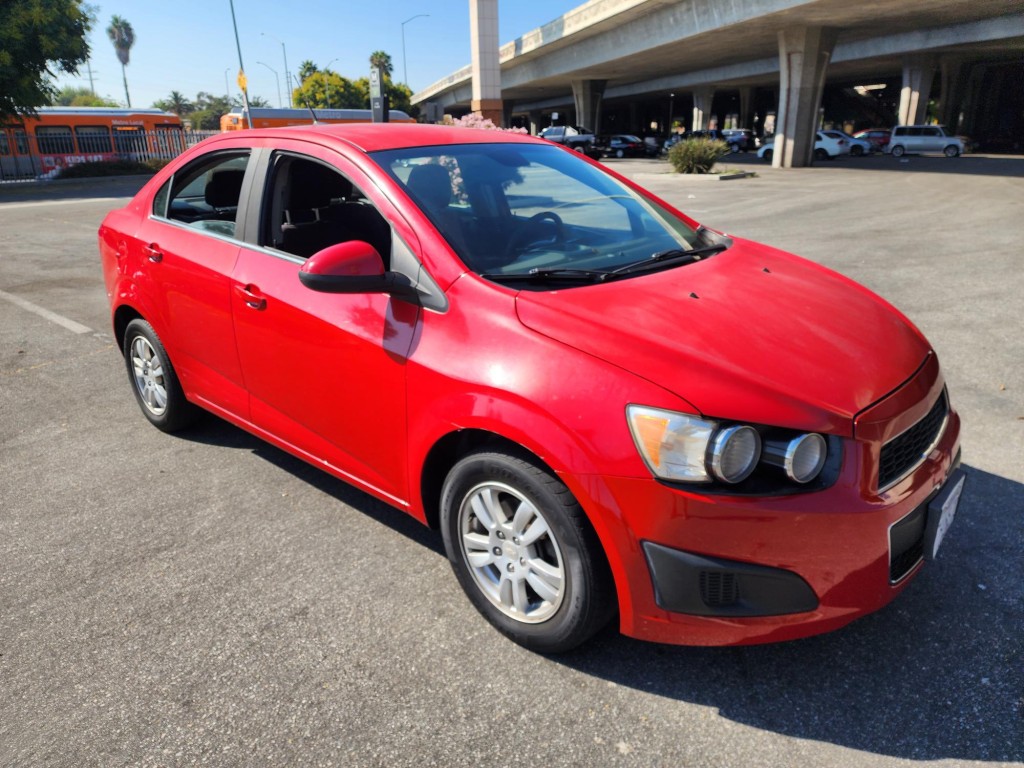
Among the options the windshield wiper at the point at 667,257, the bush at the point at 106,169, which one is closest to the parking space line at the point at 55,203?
the bush at the point at 106,169

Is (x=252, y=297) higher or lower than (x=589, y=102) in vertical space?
lower

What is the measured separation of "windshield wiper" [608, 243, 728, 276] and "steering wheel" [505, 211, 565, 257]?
331 mm

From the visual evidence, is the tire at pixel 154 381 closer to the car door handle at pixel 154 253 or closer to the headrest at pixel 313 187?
the car door handle at pixel 154 253

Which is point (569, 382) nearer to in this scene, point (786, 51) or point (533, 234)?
point (533, 234)

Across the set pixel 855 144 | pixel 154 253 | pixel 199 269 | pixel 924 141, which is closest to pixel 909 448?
pixel 199 269

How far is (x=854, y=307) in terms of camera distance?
115 inches

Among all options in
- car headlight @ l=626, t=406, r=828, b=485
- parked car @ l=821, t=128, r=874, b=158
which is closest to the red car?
car headlight @ l=626, t=406, r=828, b=485

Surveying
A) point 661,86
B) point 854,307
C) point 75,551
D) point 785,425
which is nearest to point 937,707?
point 785,425

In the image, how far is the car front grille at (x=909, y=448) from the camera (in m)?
2.30

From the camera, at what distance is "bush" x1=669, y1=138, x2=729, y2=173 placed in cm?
2628

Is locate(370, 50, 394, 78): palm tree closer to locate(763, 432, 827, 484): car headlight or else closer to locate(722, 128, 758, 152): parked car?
locate(722, 128, 758, 152): parked car

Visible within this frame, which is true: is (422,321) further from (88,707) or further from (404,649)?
(88,707)

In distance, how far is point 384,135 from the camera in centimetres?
338

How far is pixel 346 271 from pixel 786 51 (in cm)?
3514
